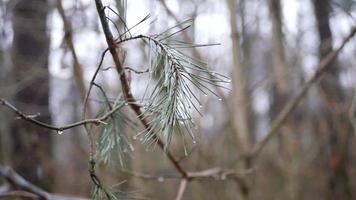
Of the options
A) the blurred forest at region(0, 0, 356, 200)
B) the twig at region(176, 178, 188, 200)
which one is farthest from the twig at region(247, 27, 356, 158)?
the twig at region(176, 178, 188, 200)

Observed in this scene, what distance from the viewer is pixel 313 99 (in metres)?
5.44

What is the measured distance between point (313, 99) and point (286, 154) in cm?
226

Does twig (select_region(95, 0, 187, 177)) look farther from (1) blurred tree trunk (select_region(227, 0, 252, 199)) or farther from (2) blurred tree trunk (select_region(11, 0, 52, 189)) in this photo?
(2) blurred tree trunk (select_region(11, 0, 52, 189))

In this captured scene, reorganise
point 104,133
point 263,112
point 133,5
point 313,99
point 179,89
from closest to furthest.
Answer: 1. point 179,89
2. point 104,133
3. point 133,5
4. point 313,99
5. point 263,112

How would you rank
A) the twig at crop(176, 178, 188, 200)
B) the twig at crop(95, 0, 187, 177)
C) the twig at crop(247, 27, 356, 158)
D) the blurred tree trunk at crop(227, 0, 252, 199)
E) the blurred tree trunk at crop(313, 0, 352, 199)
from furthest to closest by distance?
the blurred tree trunk at crop(313, 0, 352, 199) → the blurred tree trunk at crop(227, 0, 252, 199) → the twig at crop(247, 27, 356, 158) → the twig at crop(176, 178, 188, 200) → the twig at crop(95, 0, 187, 177)

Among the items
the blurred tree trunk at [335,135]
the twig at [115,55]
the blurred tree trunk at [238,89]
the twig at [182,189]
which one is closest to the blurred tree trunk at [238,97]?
the blurred tree trunk at [238,89]

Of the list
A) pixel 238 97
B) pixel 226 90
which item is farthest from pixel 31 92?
pixel 238 97

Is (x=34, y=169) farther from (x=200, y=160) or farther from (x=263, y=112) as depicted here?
(x=263, y=112)

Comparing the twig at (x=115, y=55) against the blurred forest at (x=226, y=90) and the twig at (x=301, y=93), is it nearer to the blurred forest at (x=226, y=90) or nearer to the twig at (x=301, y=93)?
the blurred forest at (x=226, y=90)

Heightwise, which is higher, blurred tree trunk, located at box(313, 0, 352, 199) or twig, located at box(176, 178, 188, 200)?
twig, located at box(176, 178, 188, 200)

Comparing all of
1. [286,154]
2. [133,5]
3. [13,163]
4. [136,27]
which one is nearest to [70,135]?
[13,163]

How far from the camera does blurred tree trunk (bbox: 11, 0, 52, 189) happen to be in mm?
3873

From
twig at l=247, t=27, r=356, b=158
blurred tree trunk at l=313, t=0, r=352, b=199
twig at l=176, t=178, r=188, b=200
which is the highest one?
twig at l=247, t=27, r=356, b=158

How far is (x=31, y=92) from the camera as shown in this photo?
14.6 feet
